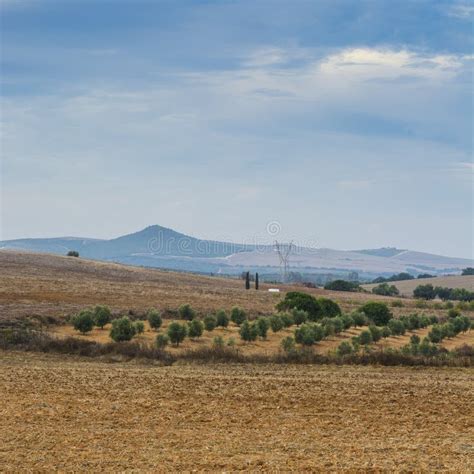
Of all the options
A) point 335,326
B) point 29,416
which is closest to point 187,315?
point 335,326

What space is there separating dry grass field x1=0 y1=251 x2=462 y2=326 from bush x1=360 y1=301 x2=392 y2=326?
23.1 feet

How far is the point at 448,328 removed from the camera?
5303cm

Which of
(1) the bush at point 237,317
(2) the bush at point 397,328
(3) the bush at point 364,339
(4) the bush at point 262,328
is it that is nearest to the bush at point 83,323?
(4) the bush at point 262,328

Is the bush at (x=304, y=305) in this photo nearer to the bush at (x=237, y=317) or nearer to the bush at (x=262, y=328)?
the bush at (x=237, y=317)

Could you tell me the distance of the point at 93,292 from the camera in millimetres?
68562

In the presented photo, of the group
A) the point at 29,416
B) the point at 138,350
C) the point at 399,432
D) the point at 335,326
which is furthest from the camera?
the point at 335,326

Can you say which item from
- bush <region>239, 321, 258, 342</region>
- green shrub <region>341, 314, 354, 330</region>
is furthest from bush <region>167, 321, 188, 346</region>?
green shrub <region>341, 314, 354, 330</region>

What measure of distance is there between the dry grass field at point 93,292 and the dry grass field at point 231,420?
2301 centimetres

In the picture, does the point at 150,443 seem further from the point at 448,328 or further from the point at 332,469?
the point at 448,328

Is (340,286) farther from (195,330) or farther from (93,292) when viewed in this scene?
(195,330)

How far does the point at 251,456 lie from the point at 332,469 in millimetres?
1533

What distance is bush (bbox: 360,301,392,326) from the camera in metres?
59.2

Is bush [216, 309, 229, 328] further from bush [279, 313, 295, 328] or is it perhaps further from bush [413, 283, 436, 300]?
bush [413, 283, 436, 300]

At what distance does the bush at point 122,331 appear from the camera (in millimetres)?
38906
